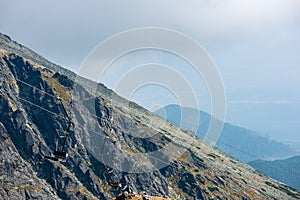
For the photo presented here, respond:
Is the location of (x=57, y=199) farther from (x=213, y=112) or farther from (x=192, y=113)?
(x=213, y=112)

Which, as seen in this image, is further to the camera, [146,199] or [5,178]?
[5,178]

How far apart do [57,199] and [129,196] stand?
141 m

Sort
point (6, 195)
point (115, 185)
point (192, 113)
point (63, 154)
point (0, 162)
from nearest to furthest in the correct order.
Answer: point (63, 154) → point (115, 185) → point (192, 113) → point (6, 195) → point (0, 162)

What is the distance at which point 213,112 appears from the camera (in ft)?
220

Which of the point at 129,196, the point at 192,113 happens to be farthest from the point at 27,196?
the point at 129,196

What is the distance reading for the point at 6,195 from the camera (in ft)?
587

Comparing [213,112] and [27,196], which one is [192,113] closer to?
[213,112]

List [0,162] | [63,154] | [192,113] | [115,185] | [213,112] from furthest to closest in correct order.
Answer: [0,162] → [192,113] → [213,112] → [115,185] → [63,154]

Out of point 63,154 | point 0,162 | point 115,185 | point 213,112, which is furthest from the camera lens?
point 0,162

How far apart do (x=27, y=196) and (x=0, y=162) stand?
2267cm

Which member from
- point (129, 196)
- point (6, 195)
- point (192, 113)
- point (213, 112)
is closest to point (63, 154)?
point (129, 196)

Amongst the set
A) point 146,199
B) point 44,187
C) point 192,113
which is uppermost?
point 192,113

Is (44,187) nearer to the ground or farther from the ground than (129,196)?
farther from the ground

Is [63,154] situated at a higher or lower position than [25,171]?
lower
